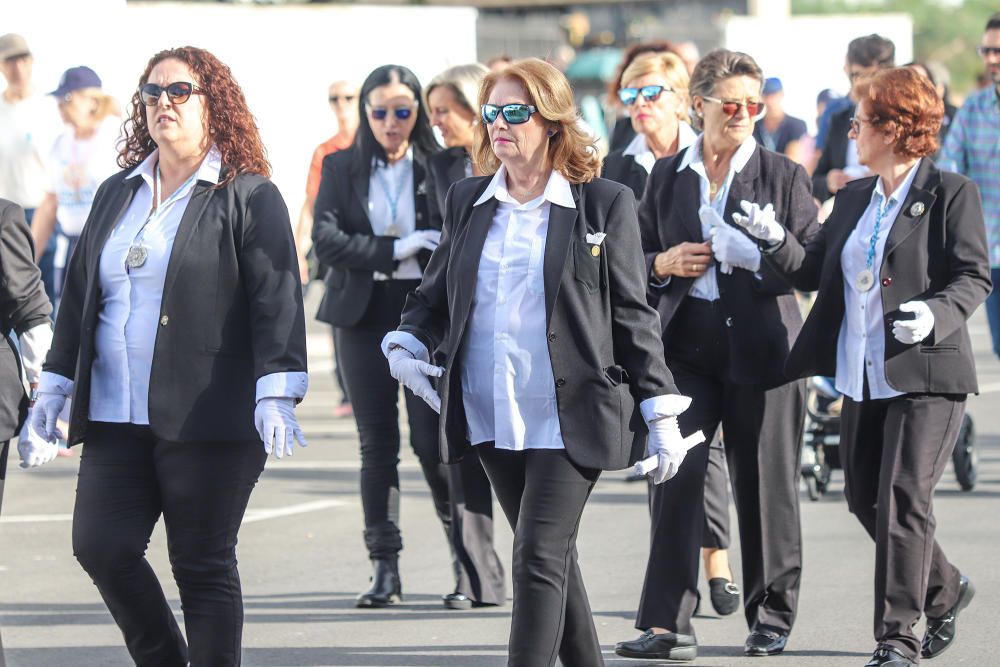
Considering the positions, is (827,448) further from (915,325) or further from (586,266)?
(586,266)

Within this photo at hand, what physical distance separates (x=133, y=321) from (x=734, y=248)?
2165mm

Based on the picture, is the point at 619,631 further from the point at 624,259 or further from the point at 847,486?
the point at 624,259

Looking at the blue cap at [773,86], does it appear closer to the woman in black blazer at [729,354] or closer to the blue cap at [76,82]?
the blue cap at [76,82]

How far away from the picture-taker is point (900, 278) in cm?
596

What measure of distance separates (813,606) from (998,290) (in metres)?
3.03

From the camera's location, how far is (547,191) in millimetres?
5098

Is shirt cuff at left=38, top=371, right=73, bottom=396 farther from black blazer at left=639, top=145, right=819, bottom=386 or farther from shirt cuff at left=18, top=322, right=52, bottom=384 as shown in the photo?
black blazer at left=639, top=145, right=819, bottom=386

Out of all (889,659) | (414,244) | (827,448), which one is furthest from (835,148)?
(889,659)

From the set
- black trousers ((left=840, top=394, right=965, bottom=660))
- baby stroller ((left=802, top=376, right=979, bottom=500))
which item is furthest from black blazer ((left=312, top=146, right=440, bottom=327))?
baby stroller ((left=802, top=376, right=979, bottom=500))

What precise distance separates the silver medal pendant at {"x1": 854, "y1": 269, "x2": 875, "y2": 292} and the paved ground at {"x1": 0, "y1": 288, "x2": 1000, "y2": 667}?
129 centimetres

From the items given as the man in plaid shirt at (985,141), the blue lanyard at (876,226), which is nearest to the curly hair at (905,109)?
the blue lanyard at (876,226)

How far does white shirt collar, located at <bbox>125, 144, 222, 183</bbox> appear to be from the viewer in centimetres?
521

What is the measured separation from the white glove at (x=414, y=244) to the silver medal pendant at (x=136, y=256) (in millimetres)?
2277

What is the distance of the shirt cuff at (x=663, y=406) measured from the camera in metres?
4.97
